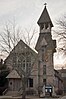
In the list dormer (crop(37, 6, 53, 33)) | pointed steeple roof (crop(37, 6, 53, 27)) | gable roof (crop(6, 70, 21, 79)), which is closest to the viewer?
gable roof (crop(6, 70, 21, 79))

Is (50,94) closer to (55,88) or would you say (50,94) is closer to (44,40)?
(55,88)

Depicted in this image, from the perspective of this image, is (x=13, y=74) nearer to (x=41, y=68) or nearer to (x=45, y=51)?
(x=41, y=68)

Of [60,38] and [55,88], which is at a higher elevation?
[60,38]

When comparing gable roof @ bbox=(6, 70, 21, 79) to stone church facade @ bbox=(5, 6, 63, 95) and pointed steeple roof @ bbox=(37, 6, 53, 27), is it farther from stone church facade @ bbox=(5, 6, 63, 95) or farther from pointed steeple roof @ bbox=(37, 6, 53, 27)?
pointed steeple roof @ bbox=(37, 6, 53, 27)

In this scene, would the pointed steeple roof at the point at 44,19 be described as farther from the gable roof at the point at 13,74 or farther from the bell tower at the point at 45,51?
the gable roof at the point at 13,74

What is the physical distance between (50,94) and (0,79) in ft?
39.3

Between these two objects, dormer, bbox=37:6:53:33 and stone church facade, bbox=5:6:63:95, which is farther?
dormer, bbox=37:6:53:33

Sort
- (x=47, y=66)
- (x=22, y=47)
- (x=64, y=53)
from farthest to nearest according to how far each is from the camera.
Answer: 1. (x=47, y=66)
2. (x=22, y=47)
3. (x=64, y=53)

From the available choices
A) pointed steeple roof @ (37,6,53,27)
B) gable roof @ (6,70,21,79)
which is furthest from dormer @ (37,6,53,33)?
gable roof @ (6,70,21,79)

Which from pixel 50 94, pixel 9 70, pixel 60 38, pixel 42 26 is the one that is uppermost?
pixel 42 26

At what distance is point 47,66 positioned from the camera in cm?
5125

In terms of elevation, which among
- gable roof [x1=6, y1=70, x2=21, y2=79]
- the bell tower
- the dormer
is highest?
the dormer

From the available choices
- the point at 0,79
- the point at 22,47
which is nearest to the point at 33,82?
the point at 0,79

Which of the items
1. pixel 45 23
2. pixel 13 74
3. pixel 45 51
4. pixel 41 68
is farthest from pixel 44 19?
pixel 13 74
